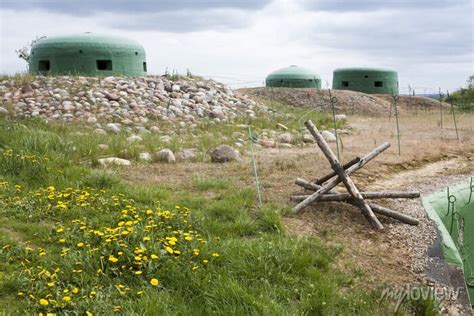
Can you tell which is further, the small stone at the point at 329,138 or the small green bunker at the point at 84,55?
the small green bunker at the point at 84,55

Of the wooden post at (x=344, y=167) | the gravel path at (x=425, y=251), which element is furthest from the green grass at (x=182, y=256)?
the wooden post at (x=344, y=167)

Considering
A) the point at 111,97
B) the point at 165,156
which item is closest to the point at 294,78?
the point at 111,97

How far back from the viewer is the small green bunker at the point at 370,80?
30453 millimetres

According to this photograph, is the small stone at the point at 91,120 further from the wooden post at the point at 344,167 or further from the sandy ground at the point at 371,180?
the wooden post at the point at 344,167

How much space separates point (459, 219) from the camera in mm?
7219

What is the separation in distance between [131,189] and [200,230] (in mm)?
1563

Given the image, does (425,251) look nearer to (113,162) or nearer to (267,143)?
(113,162)

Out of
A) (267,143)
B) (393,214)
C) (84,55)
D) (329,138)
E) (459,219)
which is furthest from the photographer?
(84,55)

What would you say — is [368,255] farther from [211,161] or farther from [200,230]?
[211,161]

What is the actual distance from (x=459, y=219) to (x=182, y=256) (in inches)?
180

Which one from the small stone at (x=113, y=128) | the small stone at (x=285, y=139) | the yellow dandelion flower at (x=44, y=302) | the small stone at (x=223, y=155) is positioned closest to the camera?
the yellow dandelion flower at (x=44, y=302)

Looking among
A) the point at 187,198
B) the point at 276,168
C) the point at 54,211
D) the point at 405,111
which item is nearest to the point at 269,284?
the point at 187,198

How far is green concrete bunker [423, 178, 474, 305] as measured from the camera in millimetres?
6656

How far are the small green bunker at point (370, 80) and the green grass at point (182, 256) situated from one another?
25.1 metres
